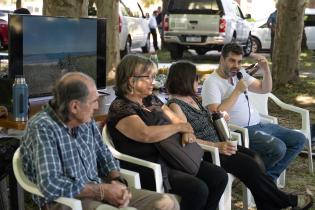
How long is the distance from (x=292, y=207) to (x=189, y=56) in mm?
13360

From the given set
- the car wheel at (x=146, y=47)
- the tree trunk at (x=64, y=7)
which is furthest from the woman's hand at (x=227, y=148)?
the car wheel at (x=146, y=47)

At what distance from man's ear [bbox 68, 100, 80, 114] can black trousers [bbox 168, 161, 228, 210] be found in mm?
916

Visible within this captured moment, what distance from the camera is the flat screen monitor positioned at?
403 centimetres

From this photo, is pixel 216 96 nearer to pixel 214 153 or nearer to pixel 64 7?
pixel 214 153

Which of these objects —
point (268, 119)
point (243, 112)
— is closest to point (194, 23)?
point (268, 119)

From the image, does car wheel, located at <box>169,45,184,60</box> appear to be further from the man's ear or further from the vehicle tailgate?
the man's ear

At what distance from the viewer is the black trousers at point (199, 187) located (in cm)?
347

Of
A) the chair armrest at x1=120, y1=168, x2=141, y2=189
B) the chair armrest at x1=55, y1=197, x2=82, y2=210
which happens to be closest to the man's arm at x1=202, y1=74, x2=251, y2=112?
the chair armrest at x1=120, y1=168, x2=141, y2=189

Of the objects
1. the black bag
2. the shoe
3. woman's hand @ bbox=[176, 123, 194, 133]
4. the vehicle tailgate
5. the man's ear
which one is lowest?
the shoe

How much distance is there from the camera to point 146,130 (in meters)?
3.45

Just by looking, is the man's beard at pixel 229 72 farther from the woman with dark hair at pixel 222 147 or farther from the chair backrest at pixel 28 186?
the chair backrest at pixel 28 186

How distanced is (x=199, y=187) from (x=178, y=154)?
24 centimetres

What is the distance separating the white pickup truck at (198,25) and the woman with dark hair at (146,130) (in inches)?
481

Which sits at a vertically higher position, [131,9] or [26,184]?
[131,9]
